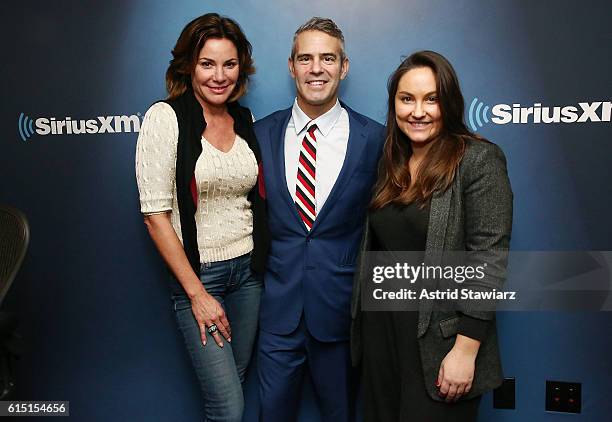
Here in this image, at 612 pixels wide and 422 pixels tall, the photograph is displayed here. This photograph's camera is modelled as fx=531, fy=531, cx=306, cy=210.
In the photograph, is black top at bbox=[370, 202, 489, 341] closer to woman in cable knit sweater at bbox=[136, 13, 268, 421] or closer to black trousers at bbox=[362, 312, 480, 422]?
black trousers at bbox=[362, 312, 480, 422]

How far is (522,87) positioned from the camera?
217 cm

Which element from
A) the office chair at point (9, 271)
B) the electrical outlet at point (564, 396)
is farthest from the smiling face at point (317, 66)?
the electrical outlet at point (564, 396)

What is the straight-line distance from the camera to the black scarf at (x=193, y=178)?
5.99ft

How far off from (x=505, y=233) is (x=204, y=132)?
1080 mm

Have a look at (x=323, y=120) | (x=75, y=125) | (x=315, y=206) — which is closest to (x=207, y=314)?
(x=315, y=206)

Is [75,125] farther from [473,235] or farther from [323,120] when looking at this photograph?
[473,235]

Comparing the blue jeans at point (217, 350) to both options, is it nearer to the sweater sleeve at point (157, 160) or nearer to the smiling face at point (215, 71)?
the sweater sleeve at point (157, 160)

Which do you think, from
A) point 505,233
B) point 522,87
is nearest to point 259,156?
Answer: point 505,233

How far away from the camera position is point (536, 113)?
2176 mm

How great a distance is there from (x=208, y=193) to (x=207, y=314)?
1.43 ft

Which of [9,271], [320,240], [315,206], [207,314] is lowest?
[207,314]

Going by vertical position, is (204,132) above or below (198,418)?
above

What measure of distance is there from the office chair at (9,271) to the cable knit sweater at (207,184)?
19.1 inches

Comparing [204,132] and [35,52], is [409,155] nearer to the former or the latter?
[204,132]
